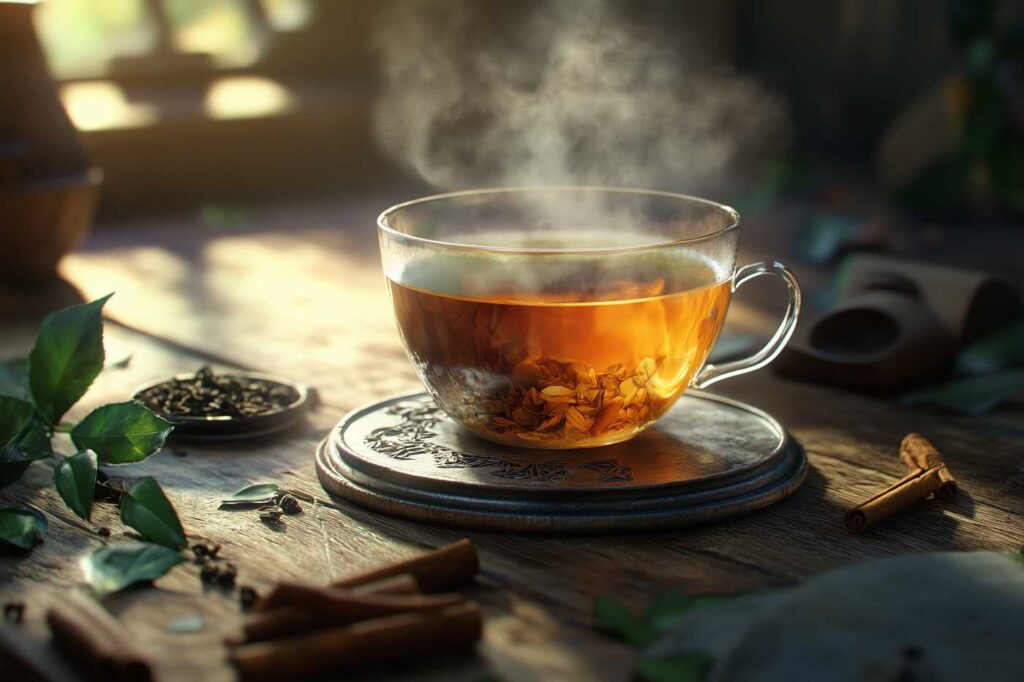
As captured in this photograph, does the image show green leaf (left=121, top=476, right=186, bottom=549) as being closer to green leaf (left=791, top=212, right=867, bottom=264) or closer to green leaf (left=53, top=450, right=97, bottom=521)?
green leaf (left=53, top=450, right=97, bottom=521)

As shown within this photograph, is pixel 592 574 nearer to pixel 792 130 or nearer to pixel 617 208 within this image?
pixel 617 208

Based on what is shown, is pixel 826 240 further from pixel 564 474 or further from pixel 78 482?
pixel 78 482

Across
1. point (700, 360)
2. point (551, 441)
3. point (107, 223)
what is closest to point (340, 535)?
point (551, 441)

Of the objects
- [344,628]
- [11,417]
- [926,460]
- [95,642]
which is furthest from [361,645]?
[926,460]

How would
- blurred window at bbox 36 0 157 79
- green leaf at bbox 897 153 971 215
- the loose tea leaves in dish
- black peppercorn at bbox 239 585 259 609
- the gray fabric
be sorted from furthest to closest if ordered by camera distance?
blurred window at bbox 36 0 157 79 < green leaf at bbox 897 153 971 215 < the loose tea leaves in dish < black peppercorn at bbox 239 585 259 609 < the gray fabric

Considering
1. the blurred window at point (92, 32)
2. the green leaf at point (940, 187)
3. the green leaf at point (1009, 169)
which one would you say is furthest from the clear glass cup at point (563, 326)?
the blurred window at point (92, 32)

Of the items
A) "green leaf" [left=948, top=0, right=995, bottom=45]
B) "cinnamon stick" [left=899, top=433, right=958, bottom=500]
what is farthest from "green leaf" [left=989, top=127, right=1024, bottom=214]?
"cinnamon stick" [left=899, top=433, right=958, bottom=500]

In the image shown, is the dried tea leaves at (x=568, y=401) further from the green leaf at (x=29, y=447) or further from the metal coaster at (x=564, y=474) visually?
the green leaf at (x=29, y=447)

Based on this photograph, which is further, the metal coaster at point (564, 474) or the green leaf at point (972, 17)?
the green leaf at point (972, 17)
